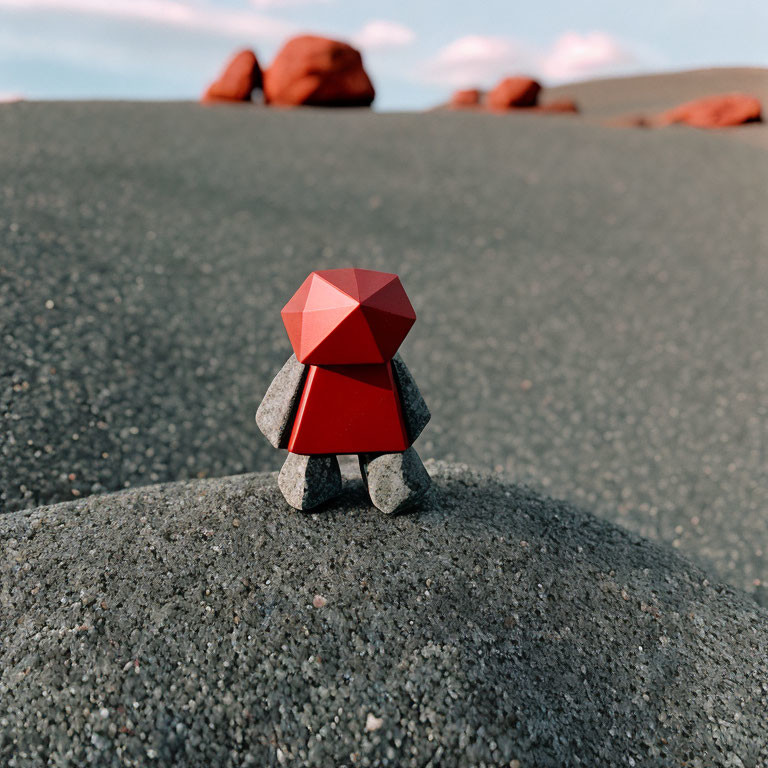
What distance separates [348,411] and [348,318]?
39 cm

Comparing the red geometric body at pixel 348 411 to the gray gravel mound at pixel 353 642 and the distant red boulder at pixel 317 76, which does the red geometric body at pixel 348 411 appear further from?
the distant red boulder at pixel 317 76

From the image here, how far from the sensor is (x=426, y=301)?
17.3 feet

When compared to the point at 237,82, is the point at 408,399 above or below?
below

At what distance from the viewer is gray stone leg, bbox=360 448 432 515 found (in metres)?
2.39

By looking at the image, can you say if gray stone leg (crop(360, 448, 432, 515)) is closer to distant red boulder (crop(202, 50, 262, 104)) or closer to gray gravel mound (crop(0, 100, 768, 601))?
gray gravel mound (crop(0, 100, 768, 601))

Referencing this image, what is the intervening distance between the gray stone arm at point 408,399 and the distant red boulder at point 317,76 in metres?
8.90

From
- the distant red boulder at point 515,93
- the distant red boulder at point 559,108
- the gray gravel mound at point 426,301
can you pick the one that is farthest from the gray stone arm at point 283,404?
the distant red boulder at point 559,108

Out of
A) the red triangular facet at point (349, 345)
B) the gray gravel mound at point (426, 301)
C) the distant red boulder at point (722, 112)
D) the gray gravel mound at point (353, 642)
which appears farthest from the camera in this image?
the distant red boulder at point (722, 112)

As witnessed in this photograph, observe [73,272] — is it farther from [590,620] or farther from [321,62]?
[321,62]

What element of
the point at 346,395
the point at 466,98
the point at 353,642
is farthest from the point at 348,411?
the point at 466,98

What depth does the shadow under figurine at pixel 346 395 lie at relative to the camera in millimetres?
2156

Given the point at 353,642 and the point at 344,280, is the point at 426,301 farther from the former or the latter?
the point at 353,642

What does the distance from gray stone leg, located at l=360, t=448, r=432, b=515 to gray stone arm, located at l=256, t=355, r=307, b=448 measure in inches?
13.5

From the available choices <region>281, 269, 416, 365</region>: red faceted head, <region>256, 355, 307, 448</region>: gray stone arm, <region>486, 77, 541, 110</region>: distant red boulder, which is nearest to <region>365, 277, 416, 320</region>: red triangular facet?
<region>281, 269, 416, 365</region>: red faceted head
